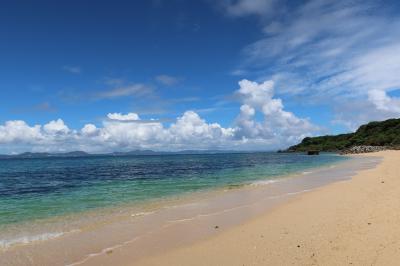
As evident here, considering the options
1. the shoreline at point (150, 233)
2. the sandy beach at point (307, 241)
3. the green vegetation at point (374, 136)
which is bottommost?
the shoreline at point (150, 233)

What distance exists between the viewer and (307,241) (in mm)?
10836

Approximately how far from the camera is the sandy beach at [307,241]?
9.27 m

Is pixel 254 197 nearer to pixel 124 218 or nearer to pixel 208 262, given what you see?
pixel 124 218

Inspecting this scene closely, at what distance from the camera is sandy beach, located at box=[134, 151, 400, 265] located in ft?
30.4

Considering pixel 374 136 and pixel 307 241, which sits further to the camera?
pixel 374 136

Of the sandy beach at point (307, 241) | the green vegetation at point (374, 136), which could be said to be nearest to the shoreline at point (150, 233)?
the sandy beach at point (307, 241)

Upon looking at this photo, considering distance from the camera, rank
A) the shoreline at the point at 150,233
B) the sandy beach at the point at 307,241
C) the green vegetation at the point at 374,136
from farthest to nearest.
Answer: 1. the green vegetation at the point at 374,136
2. the shoreline at the point at 150,233
3. the sandy beach at the point at 307,241

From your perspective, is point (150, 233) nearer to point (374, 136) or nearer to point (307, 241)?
point (307, 241)

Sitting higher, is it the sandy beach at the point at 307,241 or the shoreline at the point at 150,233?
the sandy beach at the point at 307,241

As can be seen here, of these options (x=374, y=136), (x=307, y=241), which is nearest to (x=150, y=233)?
(x=307, y=241)

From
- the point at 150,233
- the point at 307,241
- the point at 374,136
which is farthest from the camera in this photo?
the point at 374,136

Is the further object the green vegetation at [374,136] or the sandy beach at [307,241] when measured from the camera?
the green vegetation at [374,136]

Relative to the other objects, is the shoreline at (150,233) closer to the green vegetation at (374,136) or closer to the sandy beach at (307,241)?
the sandy beach at (307,241)

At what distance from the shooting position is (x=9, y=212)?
67.2 feet
